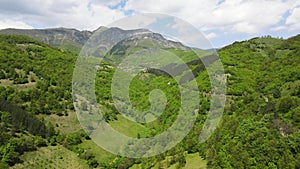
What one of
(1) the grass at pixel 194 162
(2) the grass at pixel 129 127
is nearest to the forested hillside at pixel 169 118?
(1) the grass at pixel 194 162

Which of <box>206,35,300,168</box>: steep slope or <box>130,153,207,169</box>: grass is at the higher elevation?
Answer: <box>206,35,300,168</box>: steep slope

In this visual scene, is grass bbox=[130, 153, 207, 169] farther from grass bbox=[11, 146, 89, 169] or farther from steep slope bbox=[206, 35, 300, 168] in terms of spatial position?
grass bbox=[11, 146, 89, 169]

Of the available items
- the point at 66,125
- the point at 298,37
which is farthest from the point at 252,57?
the point at 66,125

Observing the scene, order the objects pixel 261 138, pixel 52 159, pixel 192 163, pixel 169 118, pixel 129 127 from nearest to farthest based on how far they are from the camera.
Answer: pixel 261 138 < pixel 192 163 < pixel 52 159 < pixel 169 118 < pixel 129 127

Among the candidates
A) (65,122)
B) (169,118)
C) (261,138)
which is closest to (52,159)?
(65,122)

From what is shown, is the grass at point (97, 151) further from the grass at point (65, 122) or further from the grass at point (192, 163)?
the grass at point (192, 163)

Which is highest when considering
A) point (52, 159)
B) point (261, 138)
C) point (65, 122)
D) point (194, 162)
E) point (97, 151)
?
point (261, 138)

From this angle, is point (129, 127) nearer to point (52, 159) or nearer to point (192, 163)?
point (52, 159)

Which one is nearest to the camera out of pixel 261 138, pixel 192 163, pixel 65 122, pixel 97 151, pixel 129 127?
pixel 261 138

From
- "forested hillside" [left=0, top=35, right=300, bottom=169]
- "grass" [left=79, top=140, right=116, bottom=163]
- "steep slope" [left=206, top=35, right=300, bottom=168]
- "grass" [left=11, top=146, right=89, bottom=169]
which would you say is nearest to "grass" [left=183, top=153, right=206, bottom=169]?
"forested hillside" [left=0, top=35, right=300, bottom=169]
